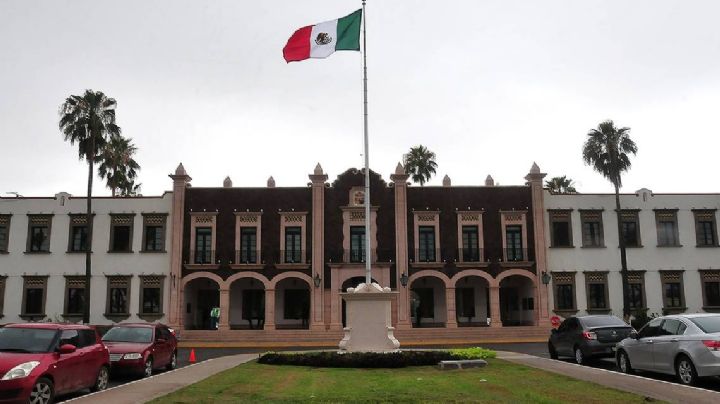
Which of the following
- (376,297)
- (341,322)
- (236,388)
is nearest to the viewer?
(236,388)

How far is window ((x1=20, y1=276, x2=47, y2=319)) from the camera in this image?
138 feet

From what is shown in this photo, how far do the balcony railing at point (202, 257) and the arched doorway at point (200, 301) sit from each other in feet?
4.63

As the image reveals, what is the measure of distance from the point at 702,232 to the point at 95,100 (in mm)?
38804

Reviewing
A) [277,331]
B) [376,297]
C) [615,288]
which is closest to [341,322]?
[277,331]

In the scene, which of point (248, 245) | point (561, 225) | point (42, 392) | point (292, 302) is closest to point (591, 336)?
point (42, 392)

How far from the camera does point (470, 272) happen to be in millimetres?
42938

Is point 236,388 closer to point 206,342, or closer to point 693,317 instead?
point 693,317

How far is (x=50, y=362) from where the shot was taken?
1203 centimetres

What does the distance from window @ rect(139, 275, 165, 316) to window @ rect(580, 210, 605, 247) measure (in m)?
27.0

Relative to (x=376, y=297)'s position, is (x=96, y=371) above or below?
below

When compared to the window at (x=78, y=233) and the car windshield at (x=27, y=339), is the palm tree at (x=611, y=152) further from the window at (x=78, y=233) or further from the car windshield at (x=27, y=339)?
the car windshield at (x=27, y=339)

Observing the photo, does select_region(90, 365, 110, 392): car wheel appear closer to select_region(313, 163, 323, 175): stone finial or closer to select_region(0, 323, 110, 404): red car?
select_region(0, 323, 110, 404): red car

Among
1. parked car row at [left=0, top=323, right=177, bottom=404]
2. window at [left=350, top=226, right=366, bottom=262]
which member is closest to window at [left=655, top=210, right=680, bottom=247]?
window at [left=350, top=226, right=366, bottom=262]

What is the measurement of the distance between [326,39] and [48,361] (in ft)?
45.7
